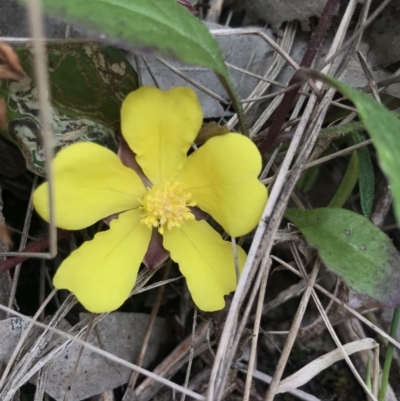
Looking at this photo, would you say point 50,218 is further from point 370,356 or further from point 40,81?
point 370,356

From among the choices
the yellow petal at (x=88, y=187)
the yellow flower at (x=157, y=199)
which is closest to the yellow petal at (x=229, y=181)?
the yellow flower at (x=157, y=199)

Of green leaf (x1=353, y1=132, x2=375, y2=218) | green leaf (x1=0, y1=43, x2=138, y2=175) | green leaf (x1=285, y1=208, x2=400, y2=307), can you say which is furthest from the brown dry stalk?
green leaf (x1=353, y1=132, x2=375, y2=218)

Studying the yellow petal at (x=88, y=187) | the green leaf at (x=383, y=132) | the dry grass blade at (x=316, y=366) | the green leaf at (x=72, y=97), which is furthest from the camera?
the dry grass blade at (x=316, y=366)

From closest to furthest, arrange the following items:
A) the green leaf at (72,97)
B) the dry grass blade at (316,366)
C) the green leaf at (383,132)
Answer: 1. the green leaf at (383,132)
2. the green leaf at (72,97)
3. the dry grass blade at (316,366)

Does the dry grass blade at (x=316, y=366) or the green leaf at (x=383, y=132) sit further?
the dry grass blade at (x=316, y=366)

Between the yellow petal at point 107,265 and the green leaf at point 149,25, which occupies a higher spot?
the green leaf at point 149,25

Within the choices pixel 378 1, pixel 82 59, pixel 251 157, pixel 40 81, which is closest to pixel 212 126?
pixel 251 157

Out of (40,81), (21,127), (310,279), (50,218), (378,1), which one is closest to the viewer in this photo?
(40,81)

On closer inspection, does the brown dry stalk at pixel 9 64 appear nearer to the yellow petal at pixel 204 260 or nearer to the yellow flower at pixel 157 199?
the yellow flower at pixel 157 199

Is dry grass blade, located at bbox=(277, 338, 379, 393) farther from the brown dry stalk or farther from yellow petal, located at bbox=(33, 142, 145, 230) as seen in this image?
the brown dry stalk
